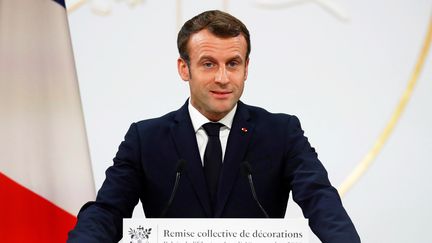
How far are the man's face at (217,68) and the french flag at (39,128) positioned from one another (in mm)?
990

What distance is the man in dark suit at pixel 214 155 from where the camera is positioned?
198cm

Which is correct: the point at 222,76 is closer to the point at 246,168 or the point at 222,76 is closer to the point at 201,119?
the point at 201,119

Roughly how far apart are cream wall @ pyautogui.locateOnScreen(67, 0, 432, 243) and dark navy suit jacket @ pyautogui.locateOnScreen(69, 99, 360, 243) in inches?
31.7

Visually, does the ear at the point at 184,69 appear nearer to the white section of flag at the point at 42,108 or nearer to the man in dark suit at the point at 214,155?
the man in dark suit at the point at 214,155

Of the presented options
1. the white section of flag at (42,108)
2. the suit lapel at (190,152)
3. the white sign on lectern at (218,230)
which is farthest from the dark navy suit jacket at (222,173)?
the white section of flag at (42,108)

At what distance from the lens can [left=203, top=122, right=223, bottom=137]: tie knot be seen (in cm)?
211

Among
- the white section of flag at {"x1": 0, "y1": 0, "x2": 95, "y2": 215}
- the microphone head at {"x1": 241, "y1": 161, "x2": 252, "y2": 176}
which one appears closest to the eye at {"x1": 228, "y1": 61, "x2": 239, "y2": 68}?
the microphone head at {"x1": 241, "y1": 161, "x2": 252, "y2": 176}

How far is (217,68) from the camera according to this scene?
6.59 feet

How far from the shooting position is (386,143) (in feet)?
9.69

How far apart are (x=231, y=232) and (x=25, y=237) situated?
1.54 m

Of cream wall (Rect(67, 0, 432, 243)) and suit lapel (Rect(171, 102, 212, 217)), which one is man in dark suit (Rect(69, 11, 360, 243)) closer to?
suit lapel (Rect(171, 102, 212, 217))

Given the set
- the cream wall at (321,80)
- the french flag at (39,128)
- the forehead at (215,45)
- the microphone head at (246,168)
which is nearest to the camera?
Result: the microphone head at (246,168)

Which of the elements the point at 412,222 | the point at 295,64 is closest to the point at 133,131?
the point at 295,64

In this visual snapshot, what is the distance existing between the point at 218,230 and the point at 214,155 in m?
0.57
